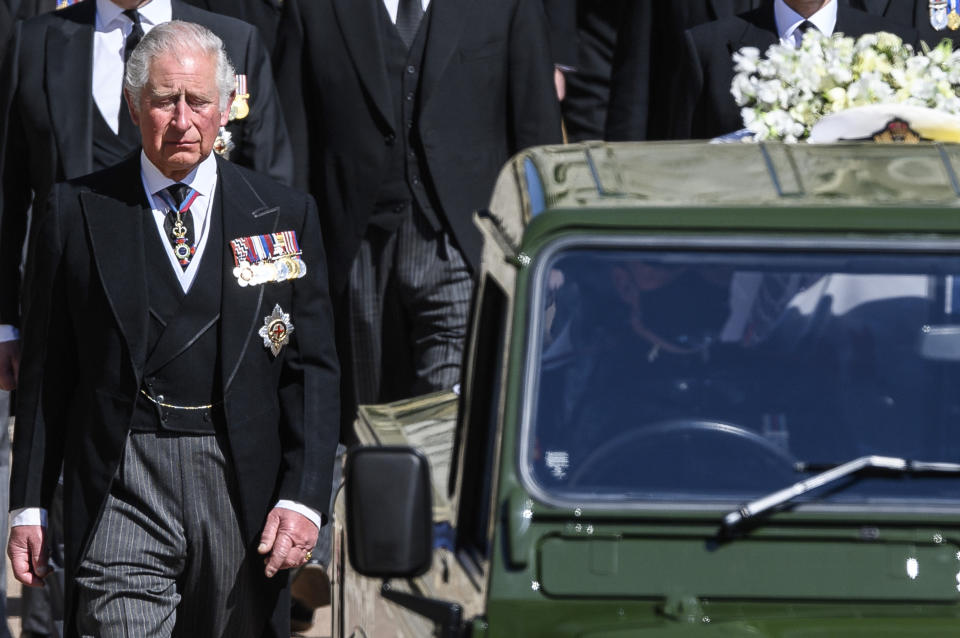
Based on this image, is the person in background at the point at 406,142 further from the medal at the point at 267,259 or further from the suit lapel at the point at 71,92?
the medal at the point at 267,259

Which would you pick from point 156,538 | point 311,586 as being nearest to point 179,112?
point 156,538

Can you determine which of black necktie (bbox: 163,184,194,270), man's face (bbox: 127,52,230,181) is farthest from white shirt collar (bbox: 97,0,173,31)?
black necktie (bbox: 163,184,194,270)

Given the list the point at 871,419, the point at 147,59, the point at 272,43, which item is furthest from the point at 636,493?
the point at 272,43

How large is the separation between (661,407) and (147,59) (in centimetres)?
222

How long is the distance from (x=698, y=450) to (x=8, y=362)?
3.33 m

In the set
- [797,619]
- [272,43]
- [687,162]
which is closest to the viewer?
[797,619]

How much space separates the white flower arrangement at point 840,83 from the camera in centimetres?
559

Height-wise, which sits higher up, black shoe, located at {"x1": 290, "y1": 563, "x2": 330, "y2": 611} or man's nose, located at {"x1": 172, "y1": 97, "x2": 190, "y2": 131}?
man's nose, located at {"x1": 172, "y1": 97, "x2": 190, "y2": 131}

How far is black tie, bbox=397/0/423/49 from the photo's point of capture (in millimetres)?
7672

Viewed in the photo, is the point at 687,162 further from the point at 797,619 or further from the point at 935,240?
the point at 797,619

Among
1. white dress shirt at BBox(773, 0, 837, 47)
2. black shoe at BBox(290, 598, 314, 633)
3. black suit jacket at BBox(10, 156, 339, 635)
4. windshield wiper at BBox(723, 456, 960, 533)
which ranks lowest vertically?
black shoe at BBox(290, 598, 314, 633)

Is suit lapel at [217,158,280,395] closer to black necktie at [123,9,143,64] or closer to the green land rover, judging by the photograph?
the green land rover

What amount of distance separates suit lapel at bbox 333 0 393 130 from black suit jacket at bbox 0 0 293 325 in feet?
1.29

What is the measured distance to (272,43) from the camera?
8.27 meters
